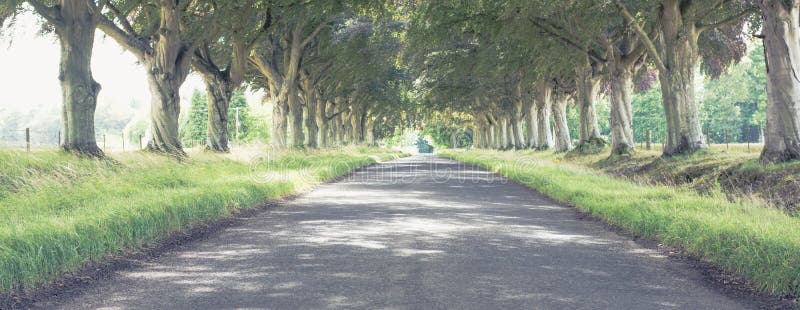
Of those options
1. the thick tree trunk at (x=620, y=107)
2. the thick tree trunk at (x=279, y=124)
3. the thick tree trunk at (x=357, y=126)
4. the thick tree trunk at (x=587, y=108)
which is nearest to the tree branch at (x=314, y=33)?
the thick tree trunk at (x=279, y=124)

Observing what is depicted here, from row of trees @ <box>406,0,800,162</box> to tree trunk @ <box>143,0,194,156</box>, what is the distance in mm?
7348

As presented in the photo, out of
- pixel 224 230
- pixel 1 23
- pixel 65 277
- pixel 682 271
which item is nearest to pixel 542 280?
pixel 682 271

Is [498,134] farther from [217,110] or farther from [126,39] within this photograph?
[126,39]

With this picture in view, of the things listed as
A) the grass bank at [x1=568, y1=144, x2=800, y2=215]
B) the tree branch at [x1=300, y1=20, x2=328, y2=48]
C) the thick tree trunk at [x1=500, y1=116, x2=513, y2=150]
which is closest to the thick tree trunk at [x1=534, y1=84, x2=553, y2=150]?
the thick tree trunk at [x1=500, y1=116, x2=513, y2=150]

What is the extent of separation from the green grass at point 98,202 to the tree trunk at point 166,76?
2736mm

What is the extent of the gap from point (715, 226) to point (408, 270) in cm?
361

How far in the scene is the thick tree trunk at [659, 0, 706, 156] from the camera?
63.7 ft

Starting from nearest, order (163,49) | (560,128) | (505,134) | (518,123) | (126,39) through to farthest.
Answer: (126,39) < (163,49) < (560,128) < (518,123) < (505,134)

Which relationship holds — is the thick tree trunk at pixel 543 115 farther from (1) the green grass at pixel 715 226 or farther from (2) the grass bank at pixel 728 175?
(1) the green grass at pixel 715 226

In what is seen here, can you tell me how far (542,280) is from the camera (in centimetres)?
578

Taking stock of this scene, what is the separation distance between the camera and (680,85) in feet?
64.2

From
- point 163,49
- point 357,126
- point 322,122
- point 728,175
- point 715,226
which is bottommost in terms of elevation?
point 715,226

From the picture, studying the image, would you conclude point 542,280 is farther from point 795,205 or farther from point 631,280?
point 795,205

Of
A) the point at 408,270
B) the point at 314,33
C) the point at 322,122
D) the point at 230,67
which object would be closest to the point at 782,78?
the point at 408,270
